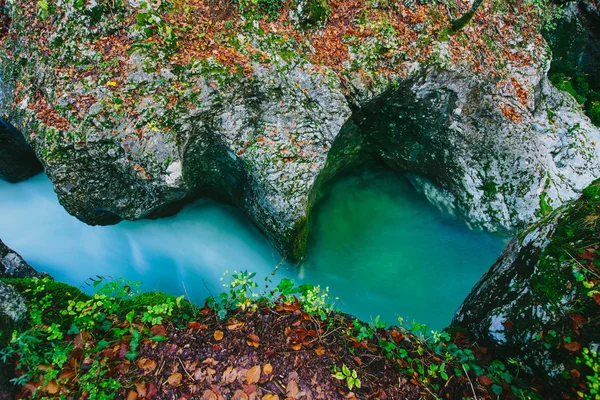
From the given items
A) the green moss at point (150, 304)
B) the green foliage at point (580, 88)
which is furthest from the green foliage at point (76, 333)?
the green foliage at point (580, 88)

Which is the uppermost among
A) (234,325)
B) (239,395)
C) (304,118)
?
(304,118)

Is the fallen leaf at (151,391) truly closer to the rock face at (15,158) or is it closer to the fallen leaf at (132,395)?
the fallen leaf at (132,395)

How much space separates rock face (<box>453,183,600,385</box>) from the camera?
3354 millimetres

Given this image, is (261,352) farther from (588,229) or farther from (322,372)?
(588,229)

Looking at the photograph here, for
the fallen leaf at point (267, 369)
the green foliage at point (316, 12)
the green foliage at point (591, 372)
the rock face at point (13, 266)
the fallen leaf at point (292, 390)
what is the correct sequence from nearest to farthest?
the green foliage at point (591, 372), the fallen leaf at point (292, 390), the fallen leaf at point (267, 369), the rock face at point (13, 266), the green foliage at point (316, 12)

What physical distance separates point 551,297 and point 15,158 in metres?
9.68

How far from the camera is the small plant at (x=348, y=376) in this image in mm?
3469

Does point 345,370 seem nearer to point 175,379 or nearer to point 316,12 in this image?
point 175,379

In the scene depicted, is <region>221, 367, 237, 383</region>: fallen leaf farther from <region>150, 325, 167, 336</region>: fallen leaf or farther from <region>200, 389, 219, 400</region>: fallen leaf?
<region>150, 325, 167, 336</region>: fallen leaf

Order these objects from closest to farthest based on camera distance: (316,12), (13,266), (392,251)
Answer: (13,266)
(316,12)
(392,251)

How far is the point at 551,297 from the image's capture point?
3.59 m

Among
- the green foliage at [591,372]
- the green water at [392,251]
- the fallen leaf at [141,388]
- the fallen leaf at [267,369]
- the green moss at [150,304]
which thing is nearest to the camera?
the green foliage at [591,372]

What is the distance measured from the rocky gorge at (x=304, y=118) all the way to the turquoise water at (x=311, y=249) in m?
0.48

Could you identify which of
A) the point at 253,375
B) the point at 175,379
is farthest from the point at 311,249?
the point at 175,379
